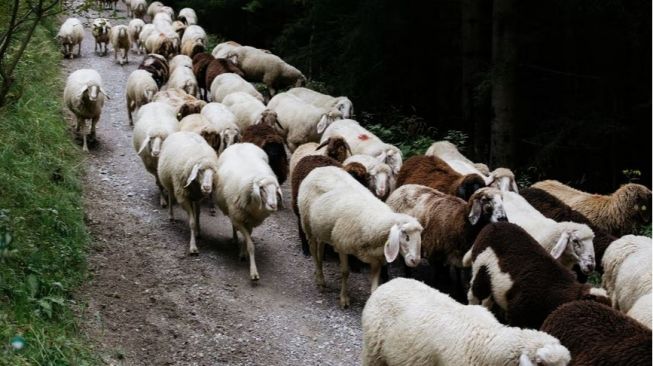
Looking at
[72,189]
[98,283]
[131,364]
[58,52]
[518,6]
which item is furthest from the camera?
[58,52]

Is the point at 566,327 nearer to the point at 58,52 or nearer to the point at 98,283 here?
the point at 98,283

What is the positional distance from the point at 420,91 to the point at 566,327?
41.7 ft

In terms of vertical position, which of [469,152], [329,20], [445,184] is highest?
[329,20]

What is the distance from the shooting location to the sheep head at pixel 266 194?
31.9 feet

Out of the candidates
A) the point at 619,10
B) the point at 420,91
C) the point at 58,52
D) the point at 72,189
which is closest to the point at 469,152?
the point at 420,91

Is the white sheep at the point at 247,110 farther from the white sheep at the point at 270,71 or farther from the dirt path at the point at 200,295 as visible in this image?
the white sheep at the point at 270,71

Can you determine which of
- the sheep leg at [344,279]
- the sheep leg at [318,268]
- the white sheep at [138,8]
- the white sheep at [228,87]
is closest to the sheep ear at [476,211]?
the sheep leg at [344,279]

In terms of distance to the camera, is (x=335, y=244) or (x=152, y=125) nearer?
(x=335, y=244)

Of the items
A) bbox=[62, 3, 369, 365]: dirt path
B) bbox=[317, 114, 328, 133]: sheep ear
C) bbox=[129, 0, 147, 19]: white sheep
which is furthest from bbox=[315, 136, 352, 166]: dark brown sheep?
bbox=[129, 0, 147, 19]: white sheep

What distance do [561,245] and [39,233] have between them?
6025 mm

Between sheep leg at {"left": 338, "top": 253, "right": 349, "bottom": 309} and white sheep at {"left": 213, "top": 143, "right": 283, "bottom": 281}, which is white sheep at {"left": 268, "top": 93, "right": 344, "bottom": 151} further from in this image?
sheep leg at {"left": 338, "top": 253, "right": 349, "bottom": 309}

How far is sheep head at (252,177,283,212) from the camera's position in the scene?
383 inches

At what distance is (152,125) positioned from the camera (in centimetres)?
1234

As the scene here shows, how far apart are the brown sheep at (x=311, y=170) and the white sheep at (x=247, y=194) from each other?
52 centimetres
